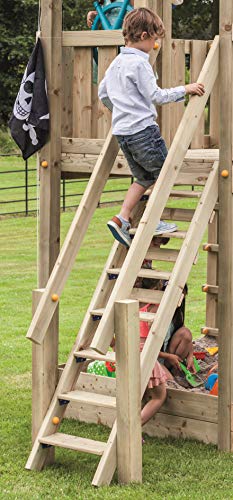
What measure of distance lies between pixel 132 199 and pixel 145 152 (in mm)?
365

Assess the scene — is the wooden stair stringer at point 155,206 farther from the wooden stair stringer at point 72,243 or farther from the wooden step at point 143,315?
the wooden stair stringer at point 72,243

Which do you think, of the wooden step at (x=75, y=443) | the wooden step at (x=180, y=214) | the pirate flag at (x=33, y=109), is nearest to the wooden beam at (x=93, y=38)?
the pirate flag at (x=33, y=109)

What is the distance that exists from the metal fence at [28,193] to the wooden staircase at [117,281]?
532 inches

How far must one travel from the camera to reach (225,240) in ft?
25.9

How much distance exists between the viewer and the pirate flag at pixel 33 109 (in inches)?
332

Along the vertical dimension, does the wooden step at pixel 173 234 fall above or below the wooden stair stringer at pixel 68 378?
above

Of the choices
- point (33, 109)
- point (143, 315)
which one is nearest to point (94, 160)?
point (33, 109)

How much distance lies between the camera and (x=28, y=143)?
8523mm

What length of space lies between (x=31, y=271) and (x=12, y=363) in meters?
6.63

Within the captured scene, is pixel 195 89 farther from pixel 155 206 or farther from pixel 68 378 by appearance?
pixel 68 378

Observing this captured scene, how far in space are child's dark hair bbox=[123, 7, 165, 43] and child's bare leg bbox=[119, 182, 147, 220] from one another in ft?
3.35

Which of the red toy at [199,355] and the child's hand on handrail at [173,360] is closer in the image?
the child's hand on handrail at [173,360]

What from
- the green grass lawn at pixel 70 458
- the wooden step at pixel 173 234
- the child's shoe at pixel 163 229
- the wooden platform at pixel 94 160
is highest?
the wooden platform at pixel 94 160

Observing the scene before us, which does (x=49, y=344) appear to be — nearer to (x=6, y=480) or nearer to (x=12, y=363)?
(x=6, y=480)
